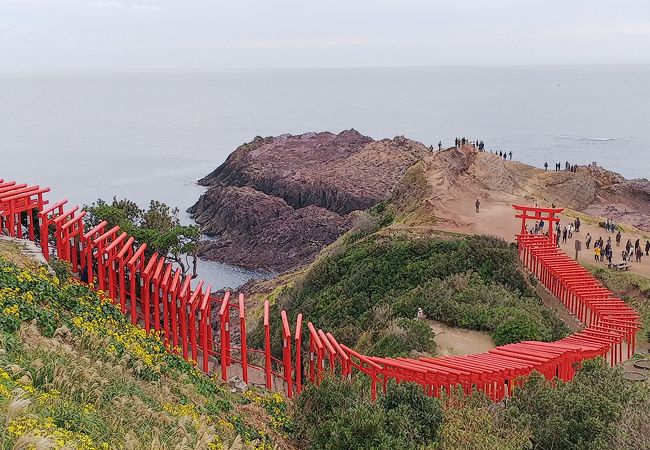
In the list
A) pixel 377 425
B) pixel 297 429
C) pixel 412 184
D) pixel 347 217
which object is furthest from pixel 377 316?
pixel 347 217

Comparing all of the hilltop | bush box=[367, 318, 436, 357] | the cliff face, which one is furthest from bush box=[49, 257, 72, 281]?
the cliff face

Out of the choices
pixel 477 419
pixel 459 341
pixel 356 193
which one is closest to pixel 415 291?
pixel 459 341

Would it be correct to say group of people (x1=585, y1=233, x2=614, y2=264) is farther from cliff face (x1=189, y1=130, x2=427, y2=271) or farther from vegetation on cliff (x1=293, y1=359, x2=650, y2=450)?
cliff face (x1=189, y1=130, x2=427, y2=271)

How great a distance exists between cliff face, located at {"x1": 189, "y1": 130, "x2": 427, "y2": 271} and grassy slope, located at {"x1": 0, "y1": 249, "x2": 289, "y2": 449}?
129 ft

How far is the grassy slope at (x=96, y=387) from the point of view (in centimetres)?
824

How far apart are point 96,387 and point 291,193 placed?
6089cm

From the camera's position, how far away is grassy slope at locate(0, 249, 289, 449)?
8.24 m

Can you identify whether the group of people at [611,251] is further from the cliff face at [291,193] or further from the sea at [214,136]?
the sea at [214,136]

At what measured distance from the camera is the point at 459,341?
69.7 feet

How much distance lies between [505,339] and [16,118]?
156583 mm

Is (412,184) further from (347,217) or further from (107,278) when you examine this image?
(107,278)

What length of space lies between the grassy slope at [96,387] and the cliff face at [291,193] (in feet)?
129

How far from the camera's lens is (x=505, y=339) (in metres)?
21.1

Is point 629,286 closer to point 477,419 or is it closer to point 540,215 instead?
point 540,215
